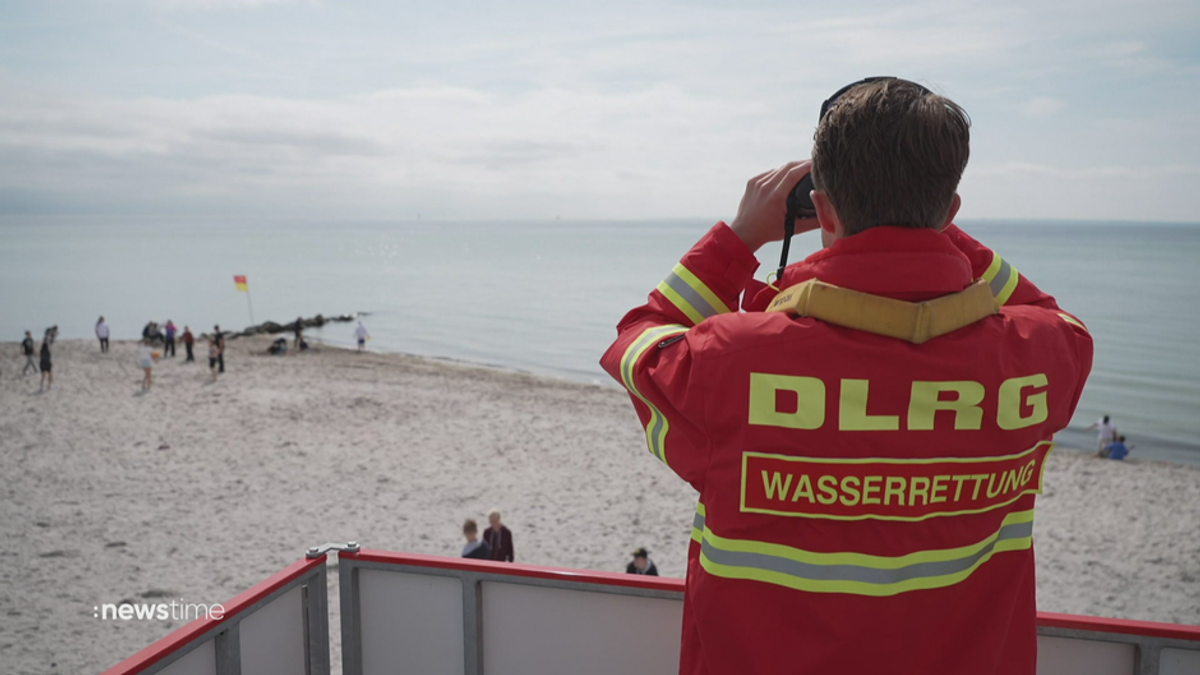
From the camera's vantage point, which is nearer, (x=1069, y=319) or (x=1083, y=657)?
(x=1069, y=319)

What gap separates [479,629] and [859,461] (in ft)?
6.70

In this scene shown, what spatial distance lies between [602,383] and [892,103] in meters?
30.3

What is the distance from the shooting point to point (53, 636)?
28.9 ft

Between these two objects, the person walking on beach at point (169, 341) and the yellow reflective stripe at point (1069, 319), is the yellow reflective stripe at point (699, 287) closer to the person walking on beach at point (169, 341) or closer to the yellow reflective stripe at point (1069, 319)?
the yellow reflective stripe at point (1069, 319)

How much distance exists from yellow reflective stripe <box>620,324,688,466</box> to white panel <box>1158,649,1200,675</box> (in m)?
1.93

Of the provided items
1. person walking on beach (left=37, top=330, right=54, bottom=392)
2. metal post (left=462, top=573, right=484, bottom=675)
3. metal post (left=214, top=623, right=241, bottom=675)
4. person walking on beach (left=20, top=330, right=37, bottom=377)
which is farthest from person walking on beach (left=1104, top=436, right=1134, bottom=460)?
person walking on beach (left=20, top=330, right=37, bottom=377)

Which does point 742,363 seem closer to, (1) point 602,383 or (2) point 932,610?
(2) point 932,610

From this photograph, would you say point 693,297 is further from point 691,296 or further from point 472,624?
point 472,624

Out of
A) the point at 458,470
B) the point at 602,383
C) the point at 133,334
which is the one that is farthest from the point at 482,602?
the point at 133,334

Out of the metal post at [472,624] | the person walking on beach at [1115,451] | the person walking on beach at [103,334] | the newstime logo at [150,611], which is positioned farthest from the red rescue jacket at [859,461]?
the person walking on beach at [103,334]

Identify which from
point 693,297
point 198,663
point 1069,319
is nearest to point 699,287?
point 693,297

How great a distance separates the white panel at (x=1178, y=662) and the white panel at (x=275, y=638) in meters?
2.73

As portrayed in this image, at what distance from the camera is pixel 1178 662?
91.7 inches

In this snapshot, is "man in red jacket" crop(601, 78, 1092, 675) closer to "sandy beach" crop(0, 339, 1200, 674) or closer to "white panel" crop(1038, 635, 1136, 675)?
"white panel" crop(1038, 635, 1136, 675)
